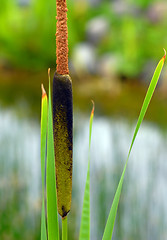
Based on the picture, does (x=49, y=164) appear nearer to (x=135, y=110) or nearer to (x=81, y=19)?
(x=135, y=110)

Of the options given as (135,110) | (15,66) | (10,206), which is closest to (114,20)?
(15,66)

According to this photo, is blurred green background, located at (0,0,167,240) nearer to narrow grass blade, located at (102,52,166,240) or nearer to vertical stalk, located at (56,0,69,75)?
narrow grass blade, located at (102,52,166,240)

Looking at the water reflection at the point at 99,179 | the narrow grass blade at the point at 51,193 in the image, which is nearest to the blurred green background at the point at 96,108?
the water reflection at the point at 99,179

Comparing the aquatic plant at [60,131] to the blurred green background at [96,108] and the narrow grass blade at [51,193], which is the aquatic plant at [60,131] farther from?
the blurred green background at [96,108]

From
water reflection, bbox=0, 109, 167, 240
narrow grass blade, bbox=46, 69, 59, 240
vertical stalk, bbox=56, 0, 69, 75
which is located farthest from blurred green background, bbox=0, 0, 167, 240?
vertical stalk, bbox=56, 0, 69, 75

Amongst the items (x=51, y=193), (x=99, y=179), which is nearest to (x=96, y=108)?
(x=99, y=179)

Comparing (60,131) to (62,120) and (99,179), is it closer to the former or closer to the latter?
(62,120)

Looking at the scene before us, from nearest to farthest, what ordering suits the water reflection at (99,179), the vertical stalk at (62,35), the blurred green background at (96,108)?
the vertical stalk at (62,35) < the water reflection at (99,179) < the blurred green background at (96,108)
